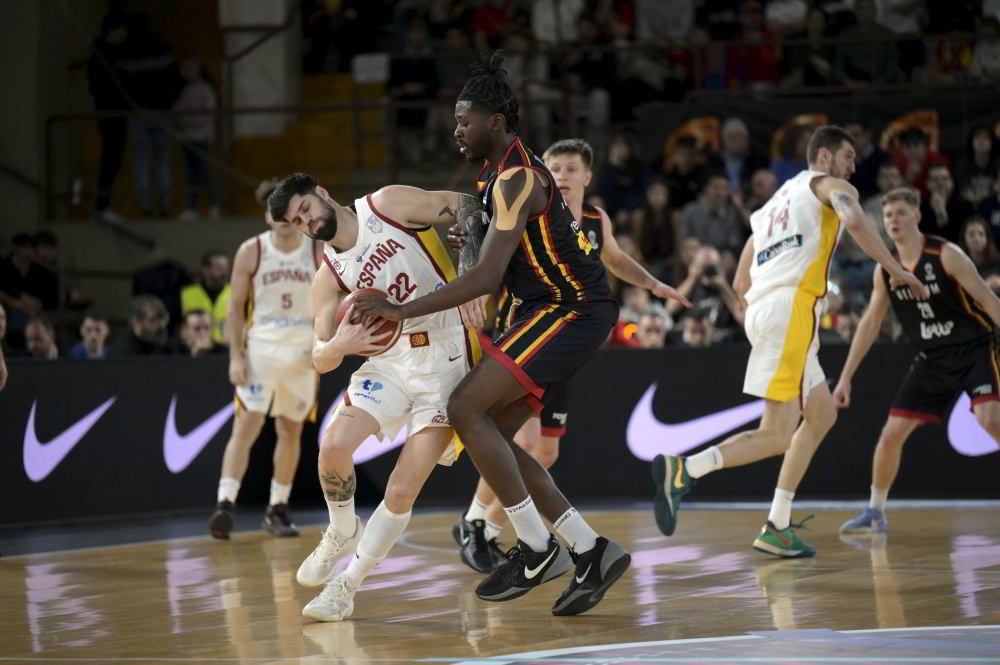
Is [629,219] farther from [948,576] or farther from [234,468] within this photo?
[948,576]

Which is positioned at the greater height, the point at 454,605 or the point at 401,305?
the point at 401,305

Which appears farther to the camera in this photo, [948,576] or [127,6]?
[127,6]

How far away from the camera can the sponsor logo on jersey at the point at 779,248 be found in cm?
799

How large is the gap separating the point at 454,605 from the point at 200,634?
1.12 metres

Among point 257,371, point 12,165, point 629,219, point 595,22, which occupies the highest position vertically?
point 595,22

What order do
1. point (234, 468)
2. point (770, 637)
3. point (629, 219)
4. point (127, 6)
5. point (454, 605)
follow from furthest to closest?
point (127, 6) < point (629, 219) < point (234, 468) < point (454, 605) < point (770, 637)

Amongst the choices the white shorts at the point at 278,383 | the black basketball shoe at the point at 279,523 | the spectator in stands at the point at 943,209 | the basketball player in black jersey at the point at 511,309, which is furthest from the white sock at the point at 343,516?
the spectator in stands at the point at 943,209

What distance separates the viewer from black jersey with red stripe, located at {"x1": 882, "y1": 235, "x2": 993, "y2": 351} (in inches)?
353

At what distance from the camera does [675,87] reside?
1623 cm

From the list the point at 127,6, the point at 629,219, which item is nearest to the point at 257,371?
the point at 629,219

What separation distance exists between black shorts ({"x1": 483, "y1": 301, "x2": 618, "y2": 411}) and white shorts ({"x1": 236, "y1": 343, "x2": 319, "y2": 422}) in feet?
12.4

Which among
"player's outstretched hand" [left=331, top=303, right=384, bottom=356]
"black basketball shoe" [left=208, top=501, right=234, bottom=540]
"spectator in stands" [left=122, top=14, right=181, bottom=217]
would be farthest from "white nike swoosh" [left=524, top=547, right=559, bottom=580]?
"spectator in stands" [left=122, top=14, right=181, bottom=217]

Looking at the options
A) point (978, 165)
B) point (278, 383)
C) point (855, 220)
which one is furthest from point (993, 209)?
point (278, 383)

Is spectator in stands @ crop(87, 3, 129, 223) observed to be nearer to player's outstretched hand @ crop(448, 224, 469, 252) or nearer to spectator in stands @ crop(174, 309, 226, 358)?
spectator in stands @ crop(174, 309, 226, 358)
